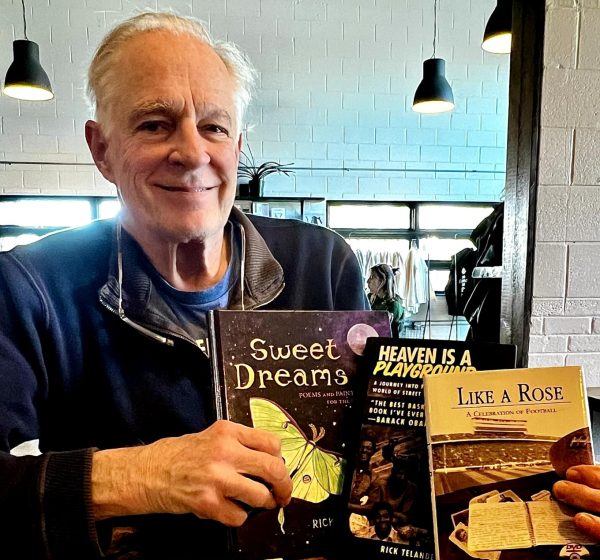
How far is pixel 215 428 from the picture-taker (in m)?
0.53

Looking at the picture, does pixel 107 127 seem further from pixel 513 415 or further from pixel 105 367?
pixel 513 415

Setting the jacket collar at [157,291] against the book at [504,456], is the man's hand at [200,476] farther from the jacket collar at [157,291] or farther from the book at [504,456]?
the jacket collar at [157,291]

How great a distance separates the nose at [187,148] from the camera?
30.5 inches

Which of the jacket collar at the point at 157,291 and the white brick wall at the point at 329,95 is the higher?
the white brick wall at the point at 329,95

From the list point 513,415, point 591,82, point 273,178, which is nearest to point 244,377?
point 513,415

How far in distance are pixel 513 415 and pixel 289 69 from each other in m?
3.62

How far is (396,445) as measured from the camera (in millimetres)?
559

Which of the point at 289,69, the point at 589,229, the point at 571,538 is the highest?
the point at 289,69

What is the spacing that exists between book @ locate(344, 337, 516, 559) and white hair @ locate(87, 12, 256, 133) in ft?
1.71

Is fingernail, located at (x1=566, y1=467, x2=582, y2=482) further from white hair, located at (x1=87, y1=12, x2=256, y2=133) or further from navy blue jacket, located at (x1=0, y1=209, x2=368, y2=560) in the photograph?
white hair, located at (x1=87, y1=12, x2=256, y2=133)

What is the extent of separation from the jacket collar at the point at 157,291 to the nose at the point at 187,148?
0.17 m

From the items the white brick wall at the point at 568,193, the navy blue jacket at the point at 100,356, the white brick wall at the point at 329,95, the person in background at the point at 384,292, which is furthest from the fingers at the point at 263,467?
the person in background at the point at 384,292

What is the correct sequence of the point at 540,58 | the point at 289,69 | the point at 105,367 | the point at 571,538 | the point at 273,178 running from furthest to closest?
the point at 273,178, the point at 289,69, the point at 540,58, the point at 105,367, the point at 571,538

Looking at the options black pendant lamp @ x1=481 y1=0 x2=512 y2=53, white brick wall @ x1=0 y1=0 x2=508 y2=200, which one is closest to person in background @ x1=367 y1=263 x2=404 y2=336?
white brick wall @ x1=0 y1=0 x2=508 y2=200
